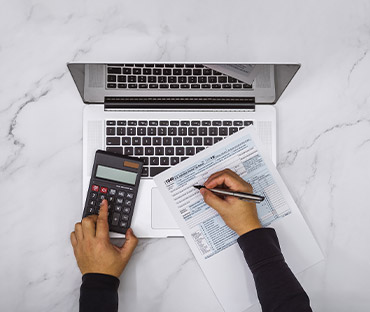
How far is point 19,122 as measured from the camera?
875 mm

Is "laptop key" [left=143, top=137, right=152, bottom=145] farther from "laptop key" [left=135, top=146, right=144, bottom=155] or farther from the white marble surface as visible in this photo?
the white marble surface

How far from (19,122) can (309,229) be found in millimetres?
674

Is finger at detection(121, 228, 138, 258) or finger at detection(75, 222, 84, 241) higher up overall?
finger at detection(75, 222, 84, 241)

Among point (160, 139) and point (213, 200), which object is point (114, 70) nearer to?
point (160, 139)

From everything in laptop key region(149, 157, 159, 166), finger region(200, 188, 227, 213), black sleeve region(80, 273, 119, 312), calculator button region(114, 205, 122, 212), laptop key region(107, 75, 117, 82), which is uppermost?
laptop key region(107, 75, 117, 82)

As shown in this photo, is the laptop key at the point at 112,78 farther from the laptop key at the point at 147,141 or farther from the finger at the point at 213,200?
the finger at the point at 213,200

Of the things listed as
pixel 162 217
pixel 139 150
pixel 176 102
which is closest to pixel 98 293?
pixel 162 217

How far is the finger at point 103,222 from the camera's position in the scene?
0.82m

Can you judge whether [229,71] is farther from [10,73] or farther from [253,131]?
[10,73]

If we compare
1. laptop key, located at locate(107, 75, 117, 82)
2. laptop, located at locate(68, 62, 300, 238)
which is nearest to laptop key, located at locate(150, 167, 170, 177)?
laptop, located at locate(68, 62, 300, 238)

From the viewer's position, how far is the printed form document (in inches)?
33.2

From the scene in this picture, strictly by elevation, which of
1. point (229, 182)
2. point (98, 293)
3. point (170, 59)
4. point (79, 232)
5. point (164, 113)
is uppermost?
point (170, 59)

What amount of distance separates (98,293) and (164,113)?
39 centimetres

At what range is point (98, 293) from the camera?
2.60 feet
